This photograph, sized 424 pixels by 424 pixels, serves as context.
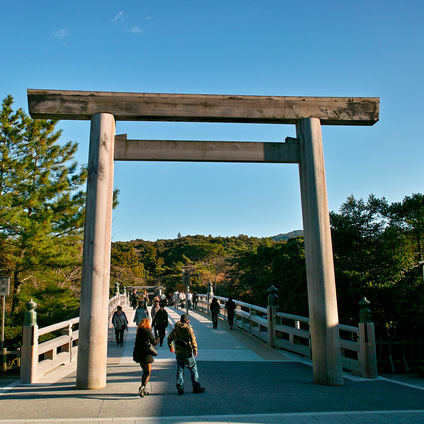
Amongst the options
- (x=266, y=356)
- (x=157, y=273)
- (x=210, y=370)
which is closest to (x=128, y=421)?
(x=210, y=370)

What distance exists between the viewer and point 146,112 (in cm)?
818

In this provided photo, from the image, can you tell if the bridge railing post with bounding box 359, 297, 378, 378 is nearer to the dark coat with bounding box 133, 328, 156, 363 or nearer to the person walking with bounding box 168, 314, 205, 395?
the person walking with bounding box 168, 314, 205, 395

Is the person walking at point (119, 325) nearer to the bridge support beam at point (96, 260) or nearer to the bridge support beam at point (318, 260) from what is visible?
the bridge support beam at point (96, 260)

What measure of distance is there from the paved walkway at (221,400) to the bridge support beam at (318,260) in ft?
1.66

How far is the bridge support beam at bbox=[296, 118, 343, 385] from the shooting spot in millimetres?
7801

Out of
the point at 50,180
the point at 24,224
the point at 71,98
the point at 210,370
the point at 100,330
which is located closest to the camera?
the point at 100,330

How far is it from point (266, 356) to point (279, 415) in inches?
254

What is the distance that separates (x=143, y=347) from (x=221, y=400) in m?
1.62

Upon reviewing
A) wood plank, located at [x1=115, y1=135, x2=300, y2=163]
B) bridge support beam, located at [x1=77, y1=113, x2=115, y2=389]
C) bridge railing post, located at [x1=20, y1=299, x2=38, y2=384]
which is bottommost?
bridge railing post, located at [x1=20, y1=299, x2=38, y2=384]

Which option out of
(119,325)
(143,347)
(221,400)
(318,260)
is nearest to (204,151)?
(318,260)

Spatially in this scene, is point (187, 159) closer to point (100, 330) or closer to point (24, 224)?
point (100, 330)

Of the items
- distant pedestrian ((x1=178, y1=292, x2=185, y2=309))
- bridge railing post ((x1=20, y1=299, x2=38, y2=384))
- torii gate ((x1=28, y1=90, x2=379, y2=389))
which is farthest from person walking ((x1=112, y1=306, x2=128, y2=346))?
distant pedestrian ((x1=178, y1=292, x2=185, y2=309))

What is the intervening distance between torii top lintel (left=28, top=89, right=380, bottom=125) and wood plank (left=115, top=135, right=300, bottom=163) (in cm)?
52

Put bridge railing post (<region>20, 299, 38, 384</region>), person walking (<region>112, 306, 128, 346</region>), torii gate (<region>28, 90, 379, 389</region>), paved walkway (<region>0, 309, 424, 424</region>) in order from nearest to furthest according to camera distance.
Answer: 1. paved walkway (<region>0, 309, 424, 424</region>)
2. torii gate (<region>28, 90, 379, 389</region>)
3. bridge railing post (<region>20, 299, 38, 384</region>)
4. person walking (<region>112, 306, 128, 346</region>)
